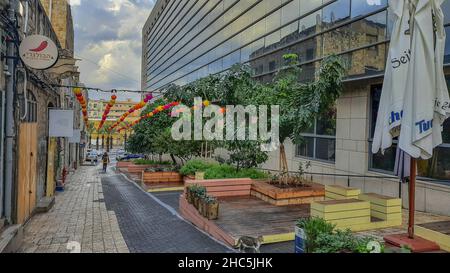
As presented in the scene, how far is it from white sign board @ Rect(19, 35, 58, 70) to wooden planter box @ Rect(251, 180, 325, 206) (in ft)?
22.7

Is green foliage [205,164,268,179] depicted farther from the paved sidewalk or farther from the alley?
the paved sidewalk

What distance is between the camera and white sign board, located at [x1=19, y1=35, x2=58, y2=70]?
26.6ft

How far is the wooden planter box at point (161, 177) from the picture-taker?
61.1 ft

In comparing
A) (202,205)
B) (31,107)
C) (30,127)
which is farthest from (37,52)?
(202,205)

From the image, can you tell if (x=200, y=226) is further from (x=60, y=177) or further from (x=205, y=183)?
(x=60, y=177)

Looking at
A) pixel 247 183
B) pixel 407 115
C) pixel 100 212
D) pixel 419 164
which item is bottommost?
pixel 100 212

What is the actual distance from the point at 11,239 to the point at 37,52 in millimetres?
4423

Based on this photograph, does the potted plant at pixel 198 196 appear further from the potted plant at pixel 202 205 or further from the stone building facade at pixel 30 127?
the stone building facade at pixel 30 127

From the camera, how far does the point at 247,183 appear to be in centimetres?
1160

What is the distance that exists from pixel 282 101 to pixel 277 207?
374 cm

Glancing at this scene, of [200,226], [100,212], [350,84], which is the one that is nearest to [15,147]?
[100,212]

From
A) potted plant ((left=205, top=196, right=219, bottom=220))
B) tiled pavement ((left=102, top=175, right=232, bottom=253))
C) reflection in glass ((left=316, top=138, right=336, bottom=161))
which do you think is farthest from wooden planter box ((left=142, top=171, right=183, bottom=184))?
potted plant ((left=205, top=196, right=219, bottom=220))

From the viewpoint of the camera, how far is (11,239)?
6.73 m

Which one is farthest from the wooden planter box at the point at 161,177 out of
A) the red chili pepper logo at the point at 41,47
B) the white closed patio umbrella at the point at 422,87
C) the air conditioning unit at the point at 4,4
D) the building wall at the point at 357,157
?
the white closed patio umbrella at the point at 422,87
